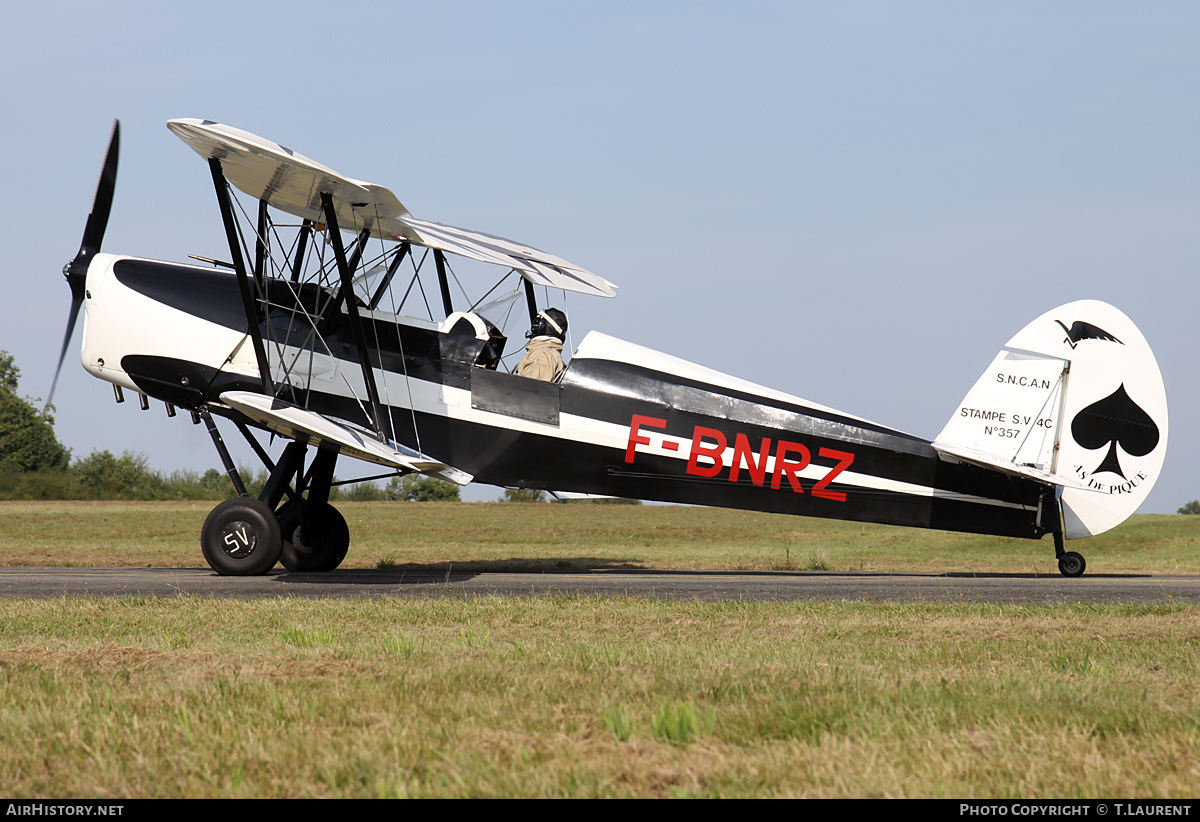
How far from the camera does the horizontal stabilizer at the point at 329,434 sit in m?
9.91

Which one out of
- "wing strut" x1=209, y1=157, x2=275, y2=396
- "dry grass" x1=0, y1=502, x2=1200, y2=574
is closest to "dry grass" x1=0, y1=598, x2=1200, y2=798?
"wing strut" x1=209, y1=157, x2=275, y2=396

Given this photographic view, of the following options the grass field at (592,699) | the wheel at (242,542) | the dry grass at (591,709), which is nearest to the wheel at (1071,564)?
the grass field at (592,699)

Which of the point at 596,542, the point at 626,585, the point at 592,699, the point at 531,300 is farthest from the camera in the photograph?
the point at 596,542

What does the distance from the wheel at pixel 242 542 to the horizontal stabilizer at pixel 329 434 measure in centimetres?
99

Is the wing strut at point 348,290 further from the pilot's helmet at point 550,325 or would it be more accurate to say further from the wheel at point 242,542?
the pilot's helmet at point 550,325

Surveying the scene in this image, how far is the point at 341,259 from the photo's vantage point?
33.1ft

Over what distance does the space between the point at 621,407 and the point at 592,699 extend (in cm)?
698

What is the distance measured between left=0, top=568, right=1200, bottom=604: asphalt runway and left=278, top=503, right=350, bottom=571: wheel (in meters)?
0.67

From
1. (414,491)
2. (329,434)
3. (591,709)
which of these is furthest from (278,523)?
(414,491)

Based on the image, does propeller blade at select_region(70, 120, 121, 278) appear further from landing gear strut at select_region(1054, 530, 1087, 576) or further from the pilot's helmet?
landing gear strut at select_region(1054, 530, 1087, 576)

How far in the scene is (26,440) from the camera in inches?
1992

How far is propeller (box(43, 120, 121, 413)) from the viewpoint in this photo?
36.8 ft

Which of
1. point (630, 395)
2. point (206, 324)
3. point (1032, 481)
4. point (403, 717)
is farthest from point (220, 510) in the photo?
point (1032, 481)

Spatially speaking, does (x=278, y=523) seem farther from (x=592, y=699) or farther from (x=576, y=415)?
(x=592, y=699)
